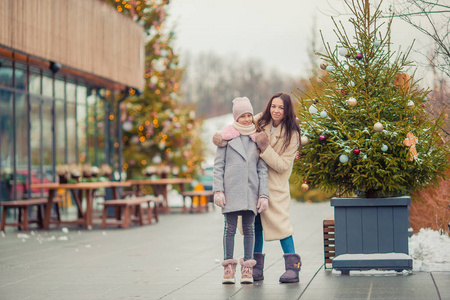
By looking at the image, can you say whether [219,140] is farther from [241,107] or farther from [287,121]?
[287,121]

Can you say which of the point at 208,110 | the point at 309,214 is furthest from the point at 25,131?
the point at 208,110

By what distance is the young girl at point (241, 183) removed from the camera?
8047 millimetres

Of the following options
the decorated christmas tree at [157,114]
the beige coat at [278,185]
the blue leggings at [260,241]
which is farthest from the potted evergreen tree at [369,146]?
the decorated christmas tree at [157,114]

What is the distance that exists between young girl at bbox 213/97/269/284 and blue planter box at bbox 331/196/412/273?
1064 mm

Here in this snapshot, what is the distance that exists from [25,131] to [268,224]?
11.7 m

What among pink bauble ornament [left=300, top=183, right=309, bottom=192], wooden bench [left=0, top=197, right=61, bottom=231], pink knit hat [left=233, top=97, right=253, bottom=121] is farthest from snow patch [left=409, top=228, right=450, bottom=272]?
wooden bench [left=0, top=197, right=61, bottom=231]

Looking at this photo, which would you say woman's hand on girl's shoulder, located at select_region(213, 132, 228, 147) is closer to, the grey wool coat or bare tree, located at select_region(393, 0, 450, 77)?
the grey wool coat

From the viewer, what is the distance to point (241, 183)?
8.07 meters

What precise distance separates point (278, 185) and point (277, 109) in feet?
2.60

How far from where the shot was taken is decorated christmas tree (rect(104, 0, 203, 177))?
85.6 ft

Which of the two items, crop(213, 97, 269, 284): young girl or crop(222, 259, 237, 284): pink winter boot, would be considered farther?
crop(222, 259, 237, 284): pink winter boot

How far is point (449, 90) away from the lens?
1018 centimetres

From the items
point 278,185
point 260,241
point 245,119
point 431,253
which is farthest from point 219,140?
point 431,253

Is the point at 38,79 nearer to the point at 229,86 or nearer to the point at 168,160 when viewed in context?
the point at 168,160
